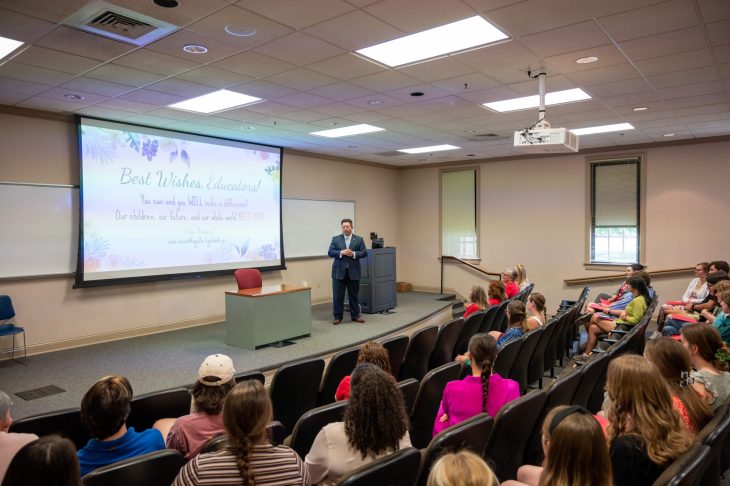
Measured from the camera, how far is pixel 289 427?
3189mm

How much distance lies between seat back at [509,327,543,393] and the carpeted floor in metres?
2.51

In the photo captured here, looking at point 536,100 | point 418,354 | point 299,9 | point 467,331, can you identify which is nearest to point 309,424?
point 418,354

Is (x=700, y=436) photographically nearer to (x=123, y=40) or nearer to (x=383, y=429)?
(x=383, y=429)

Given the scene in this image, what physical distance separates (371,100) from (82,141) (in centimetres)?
369

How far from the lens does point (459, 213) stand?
10.7 m

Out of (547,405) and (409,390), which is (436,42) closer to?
(409,390)

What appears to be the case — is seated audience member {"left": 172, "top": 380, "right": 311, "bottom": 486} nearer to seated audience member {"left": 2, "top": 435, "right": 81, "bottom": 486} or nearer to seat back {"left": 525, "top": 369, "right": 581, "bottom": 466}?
seated audience member {"left": 2, "top": 435, "right": 81, "bottom": 486}

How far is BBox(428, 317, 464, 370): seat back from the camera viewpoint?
413 centimetres

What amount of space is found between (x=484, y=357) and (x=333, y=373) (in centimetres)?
115

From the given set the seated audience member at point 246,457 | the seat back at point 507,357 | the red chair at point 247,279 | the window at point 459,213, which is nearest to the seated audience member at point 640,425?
the seated audience member at point 246,457

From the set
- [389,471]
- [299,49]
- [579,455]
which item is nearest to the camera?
[579,455]

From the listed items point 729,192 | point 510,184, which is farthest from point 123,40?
point 729,192

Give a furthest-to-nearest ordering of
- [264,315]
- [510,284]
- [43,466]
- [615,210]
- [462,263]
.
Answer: [462,263] < [615,210] < [510,284] < [264,315] < [43,466]

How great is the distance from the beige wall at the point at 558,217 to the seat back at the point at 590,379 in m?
6.18
